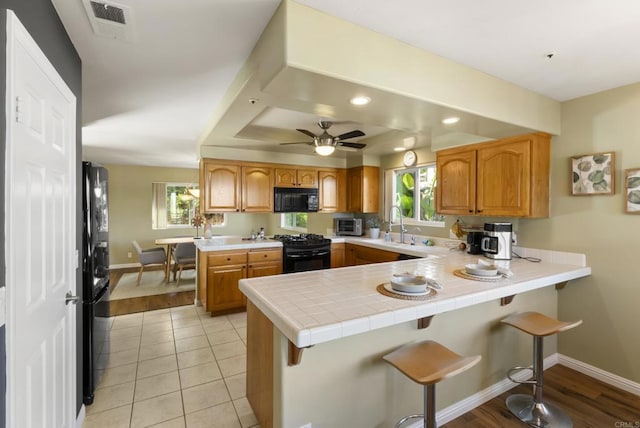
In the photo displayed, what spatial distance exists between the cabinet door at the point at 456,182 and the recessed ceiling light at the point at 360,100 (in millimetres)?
1727

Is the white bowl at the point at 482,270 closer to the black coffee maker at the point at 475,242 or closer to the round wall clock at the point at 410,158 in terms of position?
the black coffee maker at the point at 475,242

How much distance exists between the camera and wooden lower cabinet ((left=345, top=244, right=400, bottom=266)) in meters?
3.90

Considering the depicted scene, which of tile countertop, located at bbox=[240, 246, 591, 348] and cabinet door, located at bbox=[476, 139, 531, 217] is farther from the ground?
cabinet door, located at bbox=[476, 139, 531, 217]

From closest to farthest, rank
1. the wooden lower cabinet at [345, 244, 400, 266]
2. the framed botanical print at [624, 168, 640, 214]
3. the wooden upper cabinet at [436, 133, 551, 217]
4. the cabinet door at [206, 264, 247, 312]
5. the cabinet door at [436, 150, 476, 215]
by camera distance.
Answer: the framed botanical print at [624, 168, 640, 214], the wooden upper cabinet at [436, 133, 551, 217], the cabinet door at [436, 150, 476, 215], the cabinet door at [206, 264, 247, 312], the wooden lower cabinet at [345, 244, 400, 266]

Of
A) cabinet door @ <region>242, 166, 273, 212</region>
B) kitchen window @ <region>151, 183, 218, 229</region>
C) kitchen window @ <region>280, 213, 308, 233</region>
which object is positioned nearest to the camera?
cabinet door @ <region>242, 166, 273, 212</region>

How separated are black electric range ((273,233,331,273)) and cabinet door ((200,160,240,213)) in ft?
3.04

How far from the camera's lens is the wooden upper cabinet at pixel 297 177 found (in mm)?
4703

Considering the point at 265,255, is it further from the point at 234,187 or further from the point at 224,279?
the point at 234,187

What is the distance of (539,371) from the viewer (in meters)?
2.02

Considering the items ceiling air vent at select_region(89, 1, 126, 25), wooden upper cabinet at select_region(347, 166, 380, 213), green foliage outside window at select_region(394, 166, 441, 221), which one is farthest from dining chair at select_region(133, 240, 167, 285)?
ceiling air vent at select_region(89, 1, 126, 25)

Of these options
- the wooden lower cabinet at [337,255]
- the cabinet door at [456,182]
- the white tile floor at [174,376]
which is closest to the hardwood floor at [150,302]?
the white tile floor at [174,376]

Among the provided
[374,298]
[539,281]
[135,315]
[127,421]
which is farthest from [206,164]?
[539,281]

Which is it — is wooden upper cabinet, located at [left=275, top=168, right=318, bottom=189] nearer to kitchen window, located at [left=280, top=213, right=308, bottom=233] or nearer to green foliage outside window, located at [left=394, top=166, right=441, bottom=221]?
kitchen window, located at [left=280, top=213, right=308, bottom=233]

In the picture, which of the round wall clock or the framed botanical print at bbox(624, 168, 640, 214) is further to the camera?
the round wall clock
